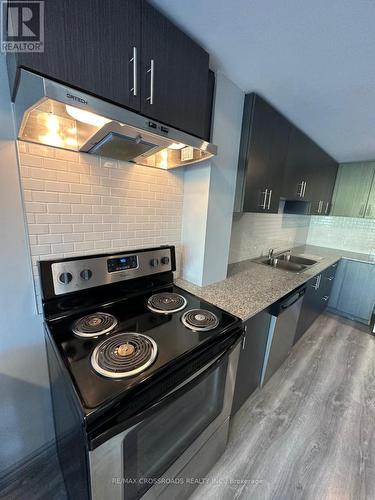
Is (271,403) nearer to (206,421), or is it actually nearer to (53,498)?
(206,421)

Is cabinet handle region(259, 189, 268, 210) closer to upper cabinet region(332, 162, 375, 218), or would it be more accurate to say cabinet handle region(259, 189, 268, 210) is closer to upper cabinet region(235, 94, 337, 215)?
upper cabinet region(235, 94, 337, 215)

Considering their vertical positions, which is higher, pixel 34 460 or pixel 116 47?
pixel 116 47

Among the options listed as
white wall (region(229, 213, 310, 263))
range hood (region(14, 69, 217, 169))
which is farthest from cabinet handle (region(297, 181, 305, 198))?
range hood (region(14, 69, 217, 169))

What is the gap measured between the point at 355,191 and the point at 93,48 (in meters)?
3.37

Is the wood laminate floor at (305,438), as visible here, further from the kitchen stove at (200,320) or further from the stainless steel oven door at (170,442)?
the kitchen stove at (200,320)

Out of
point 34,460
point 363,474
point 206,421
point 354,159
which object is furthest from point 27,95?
point 354,159

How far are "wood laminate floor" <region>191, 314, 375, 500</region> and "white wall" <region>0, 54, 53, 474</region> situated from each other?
3.23 feet

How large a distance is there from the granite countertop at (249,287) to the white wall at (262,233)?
16cm

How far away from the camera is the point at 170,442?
2.85 ft

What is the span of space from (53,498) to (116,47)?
81.3 inches

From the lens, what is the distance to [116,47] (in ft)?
2.42

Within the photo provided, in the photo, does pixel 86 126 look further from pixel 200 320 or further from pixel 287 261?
pixel 287 261

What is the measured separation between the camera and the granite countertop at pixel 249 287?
1285 millimetres

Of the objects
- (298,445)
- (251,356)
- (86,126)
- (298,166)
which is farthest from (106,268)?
(298,166)
